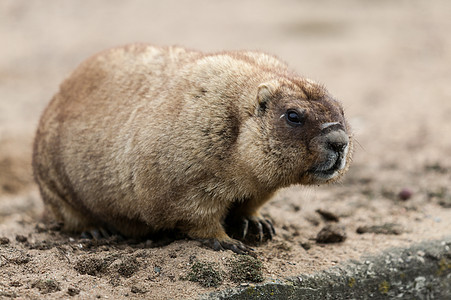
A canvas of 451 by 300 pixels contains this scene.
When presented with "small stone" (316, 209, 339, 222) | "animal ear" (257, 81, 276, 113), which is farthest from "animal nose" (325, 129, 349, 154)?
"small stone" (316, 209, 339, 222)

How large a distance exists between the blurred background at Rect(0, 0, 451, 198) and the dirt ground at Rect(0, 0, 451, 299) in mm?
37

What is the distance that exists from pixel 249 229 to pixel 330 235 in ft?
2.95

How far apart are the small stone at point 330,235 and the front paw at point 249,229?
0.56 m

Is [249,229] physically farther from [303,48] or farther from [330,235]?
[303,48]

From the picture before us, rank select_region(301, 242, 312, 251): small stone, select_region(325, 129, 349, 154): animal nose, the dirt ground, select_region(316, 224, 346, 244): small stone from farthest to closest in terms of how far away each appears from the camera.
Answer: select_region(316, 224, 346, 244): small stone < select_region(301, 242, 312, 251): small stone < the dirt ground < select_region(325, 129, 349, 154): animal nose

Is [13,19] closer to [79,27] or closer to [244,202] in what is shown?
[79,27]

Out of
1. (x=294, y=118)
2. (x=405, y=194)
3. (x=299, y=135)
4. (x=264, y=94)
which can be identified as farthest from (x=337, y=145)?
(x=405, y=194)

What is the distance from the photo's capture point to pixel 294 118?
520 centimetres

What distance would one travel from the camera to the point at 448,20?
16891 millimetres

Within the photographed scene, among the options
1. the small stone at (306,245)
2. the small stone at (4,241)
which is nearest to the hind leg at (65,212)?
the small stone at (4,241)

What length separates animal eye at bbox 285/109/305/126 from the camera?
5156 millimetres

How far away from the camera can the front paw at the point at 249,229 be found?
6141 millimetres

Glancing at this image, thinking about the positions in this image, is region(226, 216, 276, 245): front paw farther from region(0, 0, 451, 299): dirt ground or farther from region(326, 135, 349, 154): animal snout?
region(326, 135, 349, 154): animal snout

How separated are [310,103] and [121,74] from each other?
2317 mm
